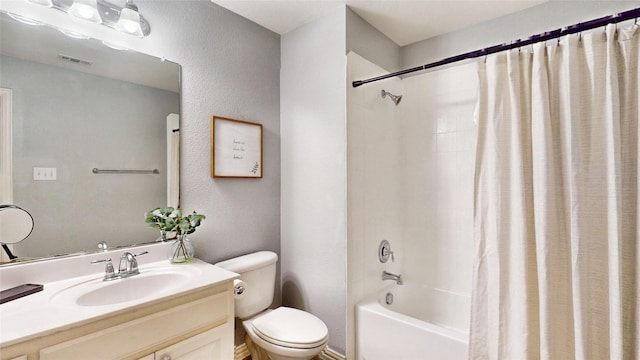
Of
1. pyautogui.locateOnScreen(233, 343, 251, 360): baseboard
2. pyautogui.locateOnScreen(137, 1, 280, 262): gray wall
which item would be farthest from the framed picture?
pyautogui.locateOnScreen(233, 343, 251, 360): baseboard

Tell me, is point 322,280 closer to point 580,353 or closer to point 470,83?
point 580,353

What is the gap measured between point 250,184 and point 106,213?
2.83 ft

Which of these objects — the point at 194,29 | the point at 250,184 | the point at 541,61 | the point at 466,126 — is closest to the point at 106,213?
the point at 250,184

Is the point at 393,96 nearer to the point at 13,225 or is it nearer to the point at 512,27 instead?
the point at 512,27

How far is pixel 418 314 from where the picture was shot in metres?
2.37

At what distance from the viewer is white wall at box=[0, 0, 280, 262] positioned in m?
1.71

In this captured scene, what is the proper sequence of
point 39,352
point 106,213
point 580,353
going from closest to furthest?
point 39,352 < point 580,353 < point 106,213

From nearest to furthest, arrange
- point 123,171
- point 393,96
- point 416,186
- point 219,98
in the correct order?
1. point 123,171
2. point 219,98
3. point 393,96
4. point 416,186

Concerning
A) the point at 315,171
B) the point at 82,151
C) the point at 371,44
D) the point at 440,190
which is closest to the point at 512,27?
the point at 371,44

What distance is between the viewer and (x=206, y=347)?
1.34 meters

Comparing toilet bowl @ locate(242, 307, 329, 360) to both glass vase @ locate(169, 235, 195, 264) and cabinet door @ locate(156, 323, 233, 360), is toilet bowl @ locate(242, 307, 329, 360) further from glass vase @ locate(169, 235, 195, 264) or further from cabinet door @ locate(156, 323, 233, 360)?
glass vase @ locate(169, 235, 195, 264)

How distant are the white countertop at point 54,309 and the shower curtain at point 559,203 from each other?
49.9 inches

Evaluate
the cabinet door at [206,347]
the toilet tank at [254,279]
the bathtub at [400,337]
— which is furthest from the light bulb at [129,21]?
the bathtub at [400,337]

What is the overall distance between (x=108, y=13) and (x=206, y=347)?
164 centimetres
